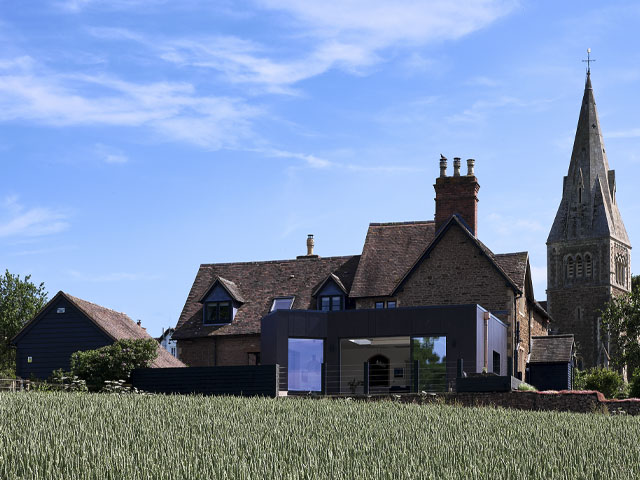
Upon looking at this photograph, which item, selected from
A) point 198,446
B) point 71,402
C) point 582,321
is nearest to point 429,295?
point 71,402

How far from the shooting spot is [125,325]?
149 ft

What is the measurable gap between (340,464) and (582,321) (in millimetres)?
94338

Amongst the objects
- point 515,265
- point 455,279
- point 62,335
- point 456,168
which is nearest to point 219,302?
point 62,335

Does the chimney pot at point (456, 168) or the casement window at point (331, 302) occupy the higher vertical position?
the chimney pot at point (456, 168)

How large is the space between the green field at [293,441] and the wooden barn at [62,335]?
17001 millimetres

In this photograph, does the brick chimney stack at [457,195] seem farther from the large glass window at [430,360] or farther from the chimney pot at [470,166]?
the large glass window at [430,360]

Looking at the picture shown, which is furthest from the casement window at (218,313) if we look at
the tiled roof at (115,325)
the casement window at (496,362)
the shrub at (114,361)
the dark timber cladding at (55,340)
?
the casement window at (496,362)

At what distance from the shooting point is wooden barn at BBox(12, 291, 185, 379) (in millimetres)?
42844

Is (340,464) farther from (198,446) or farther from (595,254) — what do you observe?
(595,254)

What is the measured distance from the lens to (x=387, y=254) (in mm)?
45688

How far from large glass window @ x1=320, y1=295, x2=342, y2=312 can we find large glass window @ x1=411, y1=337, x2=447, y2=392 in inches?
334

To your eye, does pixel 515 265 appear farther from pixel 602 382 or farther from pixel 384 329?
pixel 602 382

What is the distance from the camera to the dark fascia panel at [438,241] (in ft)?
Result: 131

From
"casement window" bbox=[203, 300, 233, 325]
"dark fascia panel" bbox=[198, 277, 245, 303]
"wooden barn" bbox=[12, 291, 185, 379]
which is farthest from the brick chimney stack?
Answer: "wooden barn" bbox=[12, 291, 185, 379]
